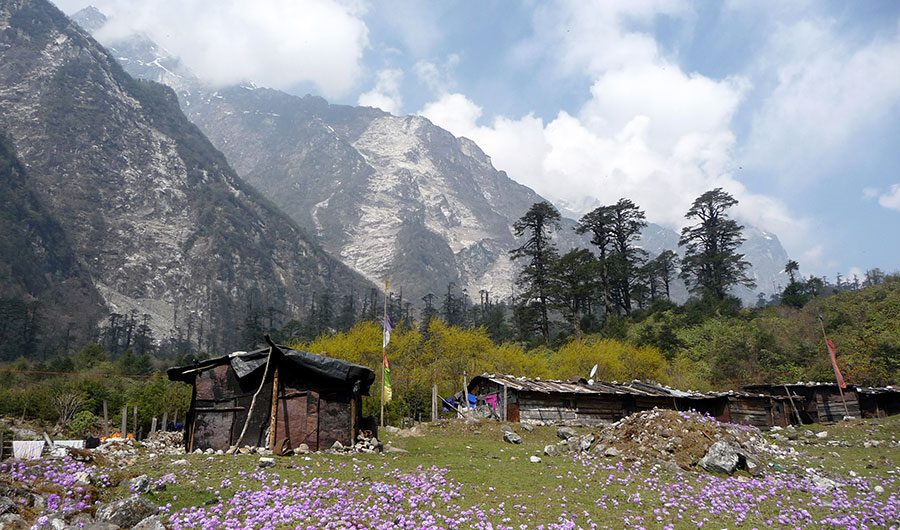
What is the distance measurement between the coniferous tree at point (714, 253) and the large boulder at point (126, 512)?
71824 millimetres

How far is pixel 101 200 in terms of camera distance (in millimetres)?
162750

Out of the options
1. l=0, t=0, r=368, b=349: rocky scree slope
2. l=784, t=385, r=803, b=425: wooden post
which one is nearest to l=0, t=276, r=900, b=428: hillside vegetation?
l=784, t=385, r=803, b=425: wooden post

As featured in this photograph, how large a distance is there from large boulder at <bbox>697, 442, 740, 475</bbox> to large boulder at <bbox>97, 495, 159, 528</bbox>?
15809 millimetres

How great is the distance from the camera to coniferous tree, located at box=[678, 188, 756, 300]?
72.1 metres

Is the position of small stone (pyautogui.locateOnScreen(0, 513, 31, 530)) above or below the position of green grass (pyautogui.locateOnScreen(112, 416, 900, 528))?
above

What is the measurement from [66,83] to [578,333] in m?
200

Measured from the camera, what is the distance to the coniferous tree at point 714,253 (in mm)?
72125

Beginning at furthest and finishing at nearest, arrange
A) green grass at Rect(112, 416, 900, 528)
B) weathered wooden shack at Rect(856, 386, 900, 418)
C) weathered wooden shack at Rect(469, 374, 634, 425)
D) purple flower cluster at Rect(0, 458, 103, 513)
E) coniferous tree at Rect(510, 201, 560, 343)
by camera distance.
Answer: coniferous tree at Rect(510, 201, 560, 343), weathered wooden shack at Rect(856, 386, 900, 418), weathered wooden shack at Rect(469, 374, 634, 425), green grass at Rect(112, 416, 900, 528), purple flower cluster at Rect(0, 458, 103, 513)

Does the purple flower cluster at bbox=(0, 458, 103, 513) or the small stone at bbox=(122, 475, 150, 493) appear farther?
the small stone at bbox=(122, 475, 150, 493)

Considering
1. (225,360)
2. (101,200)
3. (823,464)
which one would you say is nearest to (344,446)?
(225,360)

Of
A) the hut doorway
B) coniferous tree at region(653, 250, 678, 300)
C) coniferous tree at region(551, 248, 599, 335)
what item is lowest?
the hut doorway

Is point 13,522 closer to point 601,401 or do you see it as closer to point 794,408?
point 601,401

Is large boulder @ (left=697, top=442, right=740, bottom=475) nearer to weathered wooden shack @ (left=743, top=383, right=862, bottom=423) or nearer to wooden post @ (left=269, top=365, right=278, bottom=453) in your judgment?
wooden post @ (left=269, top=365, right=278, bottom=453)

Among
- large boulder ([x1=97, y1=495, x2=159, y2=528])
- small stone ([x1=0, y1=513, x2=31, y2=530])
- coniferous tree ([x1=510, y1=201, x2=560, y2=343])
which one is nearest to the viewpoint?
small stone ([x1=0, y1=513, x2=31, y2=530])
